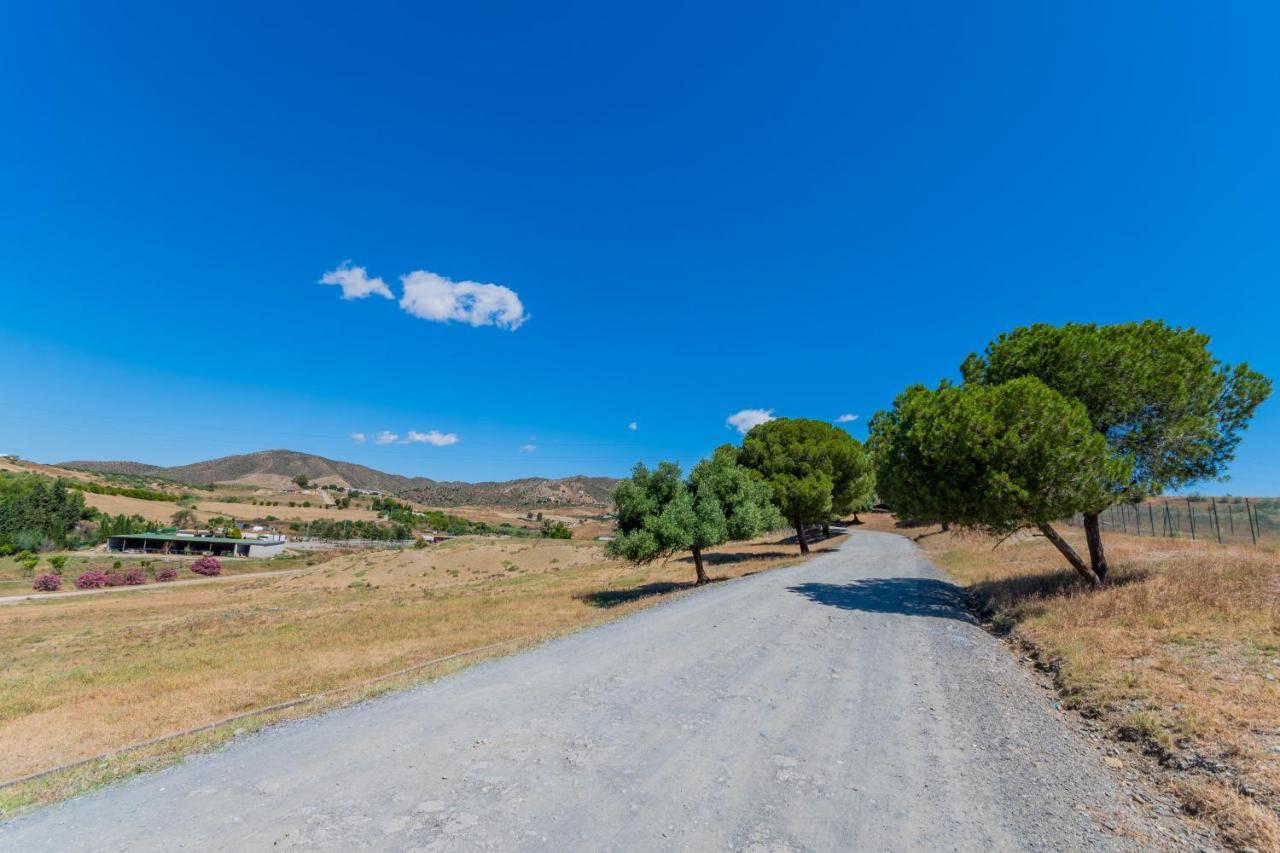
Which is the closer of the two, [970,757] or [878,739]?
[970,757]

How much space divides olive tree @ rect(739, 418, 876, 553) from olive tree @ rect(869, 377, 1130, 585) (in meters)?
18.0

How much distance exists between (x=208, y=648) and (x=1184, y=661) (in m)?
26.6

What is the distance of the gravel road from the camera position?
4758 millimetres

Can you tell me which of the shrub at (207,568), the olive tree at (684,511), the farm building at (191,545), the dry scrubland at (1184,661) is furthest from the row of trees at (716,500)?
the farm building at (191,545)

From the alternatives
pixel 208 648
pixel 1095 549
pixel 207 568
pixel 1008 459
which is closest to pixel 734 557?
pixel 1095 549

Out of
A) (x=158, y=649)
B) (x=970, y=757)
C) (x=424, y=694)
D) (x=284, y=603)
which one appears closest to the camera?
(x=970, y=757)

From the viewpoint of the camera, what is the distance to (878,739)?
700 centimetres

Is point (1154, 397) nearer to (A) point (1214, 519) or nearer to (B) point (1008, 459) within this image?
(B) point (1008, 459)

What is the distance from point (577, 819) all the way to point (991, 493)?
1465cm

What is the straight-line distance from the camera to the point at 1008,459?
15.0 meters

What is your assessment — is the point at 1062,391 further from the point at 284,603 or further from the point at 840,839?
the point at 284,603

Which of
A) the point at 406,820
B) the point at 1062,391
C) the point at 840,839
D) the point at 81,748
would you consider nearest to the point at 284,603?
the point at 81,748

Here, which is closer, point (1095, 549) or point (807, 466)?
point (1095, 549)

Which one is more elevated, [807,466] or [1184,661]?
[807,466]
